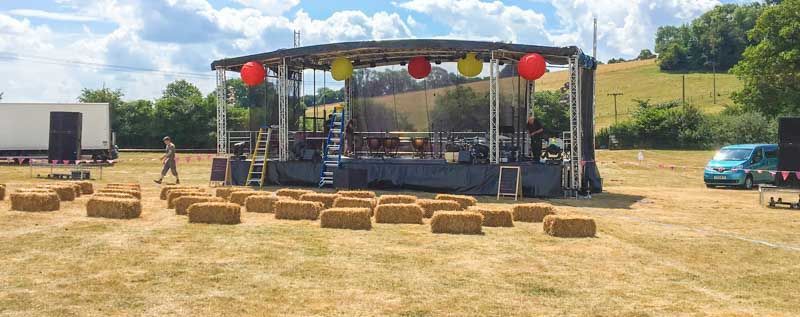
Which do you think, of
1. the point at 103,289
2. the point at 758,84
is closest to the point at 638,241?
the point at 103,289

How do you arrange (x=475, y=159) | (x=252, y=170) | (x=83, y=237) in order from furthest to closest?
(x=252, y=170) → (x=475, y=159) → (x=83, y=237)

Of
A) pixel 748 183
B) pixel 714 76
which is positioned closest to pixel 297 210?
pixel 748 183

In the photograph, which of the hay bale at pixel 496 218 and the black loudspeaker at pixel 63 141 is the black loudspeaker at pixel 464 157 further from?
the black loudspeaker at pixel 63 141

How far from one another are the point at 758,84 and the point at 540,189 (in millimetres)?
28443

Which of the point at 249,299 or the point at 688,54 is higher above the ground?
the point at 688,54

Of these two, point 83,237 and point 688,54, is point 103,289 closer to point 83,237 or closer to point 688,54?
point 83,237

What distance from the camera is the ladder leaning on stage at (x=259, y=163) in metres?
20.5

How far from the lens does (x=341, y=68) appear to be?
21.2 metres

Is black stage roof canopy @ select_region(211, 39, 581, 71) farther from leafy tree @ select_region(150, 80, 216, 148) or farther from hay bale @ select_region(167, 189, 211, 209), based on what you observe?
leafy tree @ select_region(150, 80, 216, 148)

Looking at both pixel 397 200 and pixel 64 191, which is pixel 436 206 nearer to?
pixel 397 200

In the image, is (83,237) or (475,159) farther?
(475,159)

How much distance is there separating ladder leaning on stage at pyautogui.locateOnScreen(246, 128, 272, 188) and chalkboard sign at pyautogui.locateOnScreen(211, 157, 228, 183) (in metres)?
0.70

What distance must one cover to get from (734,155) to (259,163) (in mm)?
14945

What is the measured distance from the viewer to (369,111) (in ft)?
78.3
